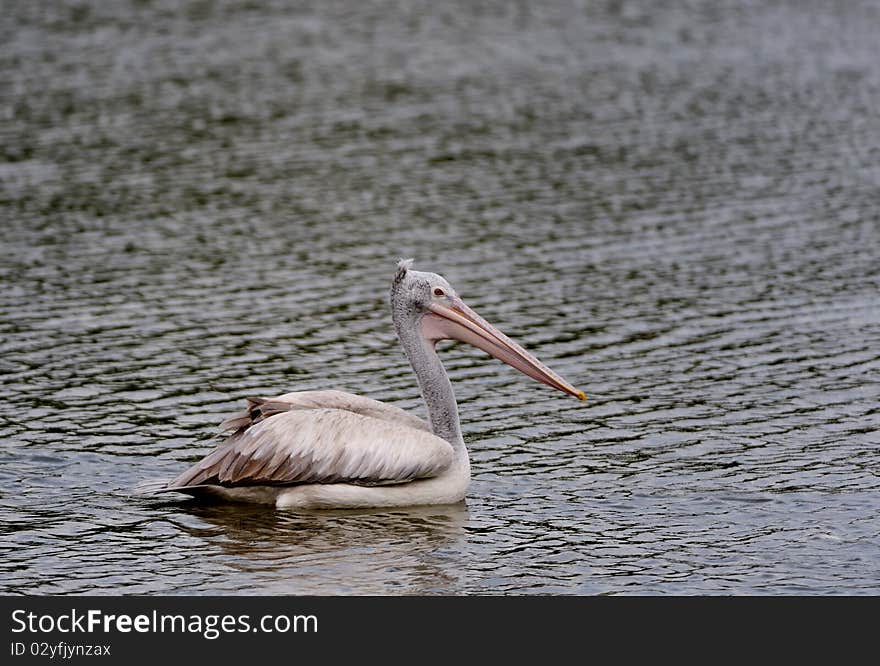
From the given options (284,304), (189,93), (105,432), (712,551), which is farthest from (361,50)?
(712,551)

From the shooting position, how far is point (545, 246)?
1531 centimetres

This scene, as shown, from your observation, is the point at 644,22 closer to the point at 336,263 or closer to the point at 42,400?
the point at 336,263

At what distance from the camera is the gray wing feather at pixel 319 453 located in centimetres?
889

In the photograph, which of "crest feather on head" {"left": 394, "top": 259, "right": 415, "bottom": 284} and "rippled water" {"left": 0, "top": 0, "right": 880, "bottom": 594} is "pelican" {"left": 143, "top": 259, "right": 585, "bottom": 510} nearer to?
"rippled water" {"left": 0, "top": 0, "right": 880, "bottom": 594}

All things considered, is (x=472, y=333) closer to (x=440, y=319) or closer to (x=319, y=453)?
(x=440, y=319)

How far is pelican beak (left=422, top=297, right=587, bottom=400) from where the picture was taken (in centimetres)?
948

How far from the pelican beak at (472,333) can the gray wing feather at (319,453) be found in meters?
0.72

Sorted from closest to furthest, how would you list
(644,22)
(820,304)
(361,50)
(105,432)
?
(105,432) → (820,304) → (361,50) → (644,22)

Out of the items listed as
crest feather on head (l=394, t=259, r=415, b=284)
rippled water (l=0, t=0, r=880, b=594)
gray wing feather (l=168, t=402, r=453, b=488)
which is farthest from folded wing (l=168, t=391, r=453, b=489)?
crest feather on head (l=394, t=259, r=415, b=284)

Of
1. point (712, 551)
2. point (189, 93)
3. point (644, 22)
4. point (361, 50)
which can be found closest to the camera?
point (712, 551)

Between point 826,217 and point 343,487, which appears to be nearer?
point 343,487

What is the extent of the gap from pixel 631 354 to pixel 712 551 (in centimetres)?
389

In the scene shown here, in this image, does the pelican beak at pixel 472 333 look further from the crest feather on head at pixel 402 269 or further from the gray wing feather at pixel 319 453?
the gray wing feather at pixel 319 453

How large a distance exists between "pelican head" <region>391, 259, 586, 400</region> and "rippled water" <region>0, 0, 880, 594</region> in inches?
26.7
